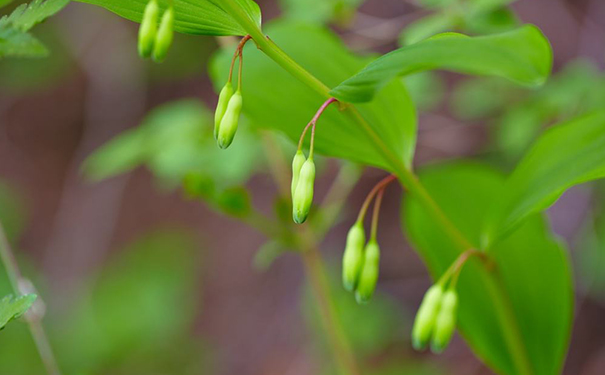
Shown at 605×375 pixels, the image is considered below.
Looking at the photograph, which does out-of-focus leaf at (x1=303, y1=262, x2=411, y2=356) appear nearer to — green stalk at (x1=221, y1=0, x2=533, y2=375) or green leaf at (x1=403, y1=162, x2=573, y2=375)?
green leaf at (x1=403, y1=162, x2=573, y2=375)

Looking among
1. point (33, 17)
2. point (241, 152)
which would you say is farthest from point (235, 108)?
point (241, 152)

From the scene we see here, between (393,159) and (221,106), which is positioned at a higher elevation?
(221,106)

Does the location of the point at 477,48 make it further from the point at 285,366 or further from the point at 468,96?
the point at 285,366

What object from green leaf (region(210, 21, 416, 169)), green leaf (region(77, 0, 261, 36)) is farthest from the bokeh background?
green leaf (region(77, 0, 261, 36))

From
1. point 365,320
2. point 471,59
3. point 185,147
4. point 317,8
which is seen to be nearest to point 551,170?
point 471,59

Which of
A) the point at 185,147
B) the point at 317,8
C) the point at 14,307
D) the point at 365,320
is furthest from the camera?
the point at 365,320

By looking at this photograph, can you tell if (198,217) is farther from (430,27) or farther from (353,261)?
(353,261)

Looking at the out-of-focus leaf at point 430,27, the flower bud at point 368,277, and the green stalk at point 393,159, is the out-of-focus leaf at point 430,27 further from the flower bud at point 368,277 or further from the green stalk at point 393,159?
the flower bud at point 368,277
